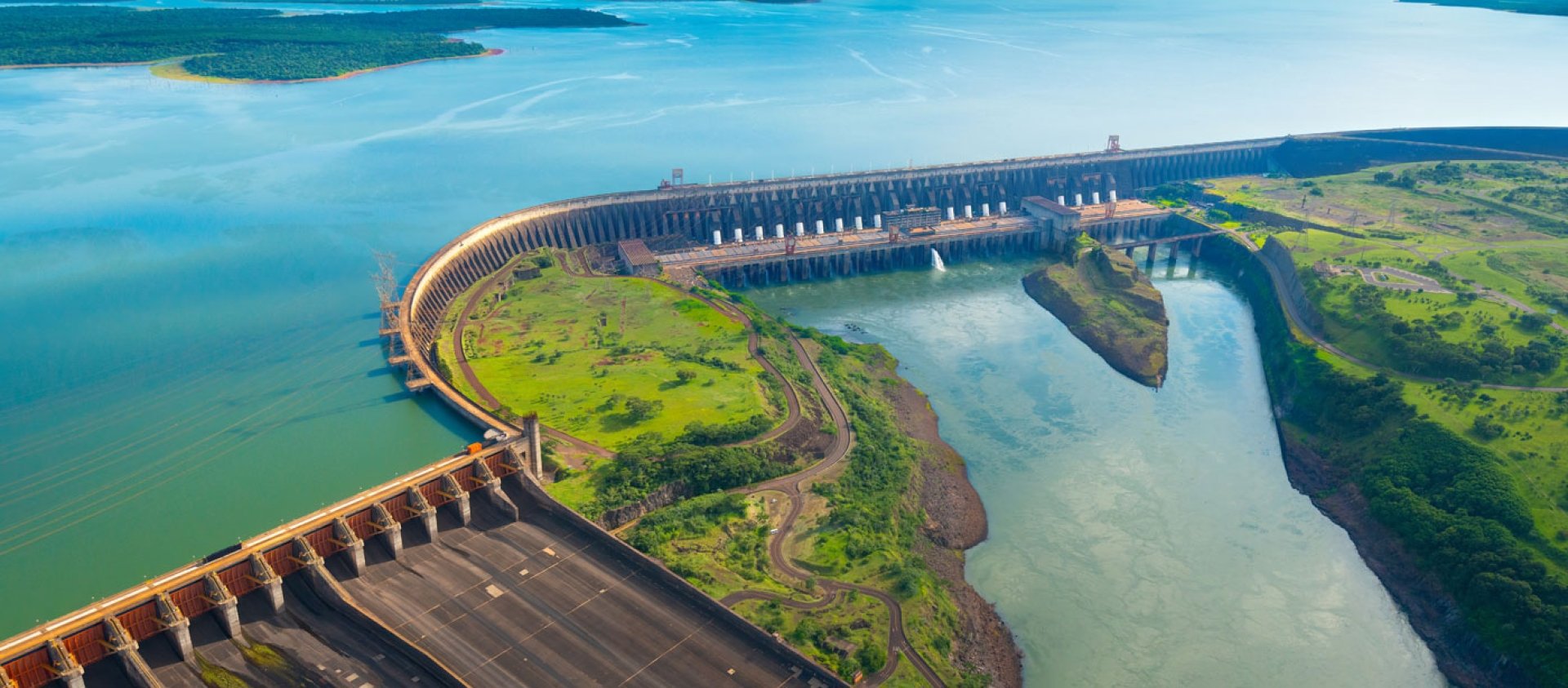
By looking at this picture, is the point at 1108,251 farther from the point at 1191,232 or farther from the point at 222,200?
the point at 222,200

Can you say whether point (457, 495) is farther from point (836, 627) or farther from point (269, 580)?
point (836, 627)

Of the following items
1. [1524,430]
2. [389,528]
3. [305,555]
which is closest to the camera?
[305,555]

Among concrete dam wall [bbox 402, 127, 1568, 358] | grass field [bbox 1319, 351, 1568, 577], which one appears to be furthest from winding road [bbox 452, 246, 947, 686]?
grass field [bbox 1319, 351, 1568, 577]

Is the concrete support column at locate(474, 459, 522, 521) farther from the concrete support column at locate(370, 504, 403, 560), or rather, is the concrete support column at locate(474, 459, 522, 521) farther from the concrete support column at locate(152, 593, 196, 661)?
the concrete support column at locate(152, 593, 196, 661)

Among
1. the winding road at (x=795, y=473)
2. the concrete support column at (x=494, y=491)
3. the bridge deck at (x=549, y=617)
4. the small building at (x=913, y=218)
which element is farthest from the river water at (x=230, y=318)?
the small building at (x=913, y=218)

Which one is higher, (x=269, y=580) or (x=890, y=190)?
(x=890, y=190)

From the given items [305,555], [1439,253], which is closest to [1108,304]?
[1439,253]
